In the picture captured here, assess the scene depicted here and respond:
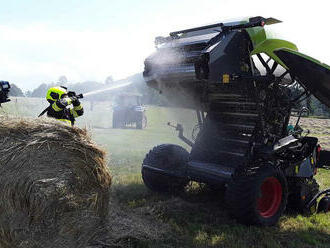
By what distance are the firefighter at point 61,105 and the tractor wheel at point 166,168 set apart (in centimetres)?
186

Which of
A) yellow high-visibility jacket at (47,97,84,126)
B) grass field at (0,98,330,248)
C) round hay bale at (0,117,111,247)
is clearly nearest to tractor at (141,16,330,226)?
grass field at (0,98,330,248)

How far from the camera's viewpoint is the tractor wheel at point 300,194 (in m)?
5.85

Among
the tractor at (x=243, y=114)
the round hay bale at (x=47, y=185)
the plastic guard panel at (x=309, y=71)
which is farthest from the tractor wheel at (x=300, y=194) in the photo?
the round hay bale at (x=47, y=185)

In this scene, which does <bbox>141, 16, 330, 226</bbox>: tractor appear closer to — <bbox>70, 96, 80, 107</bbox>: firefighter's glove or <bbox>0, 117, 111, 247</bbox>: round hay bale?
<bbox>70, 96, 80, 107</bbox>: firefighter's glove

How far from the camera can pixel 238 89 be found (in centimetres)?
556

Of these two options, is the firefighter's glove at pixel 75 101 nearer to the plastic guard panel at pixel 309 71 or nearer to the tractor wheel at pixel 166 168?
the tractor wheel at pixel 166 168

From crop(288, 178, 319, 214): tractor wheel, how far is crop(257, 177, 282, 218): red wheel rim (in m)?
0.55

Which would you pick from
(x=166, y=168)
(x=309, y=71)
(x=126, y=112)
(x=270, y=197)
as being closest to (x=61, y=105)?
(x=166, y=168)

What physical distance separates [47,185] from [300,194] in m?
4.18

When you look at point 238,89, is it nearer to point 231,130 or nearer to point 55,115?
point 231,130

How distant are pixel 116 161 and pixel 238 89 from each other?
5275 mm

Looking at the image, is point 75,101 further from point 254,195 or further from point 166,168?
point 254,195

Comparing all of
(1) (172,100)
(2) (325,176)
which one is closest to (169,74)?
(1) (172,100)

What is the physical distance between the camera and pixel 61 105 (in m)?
5.18
